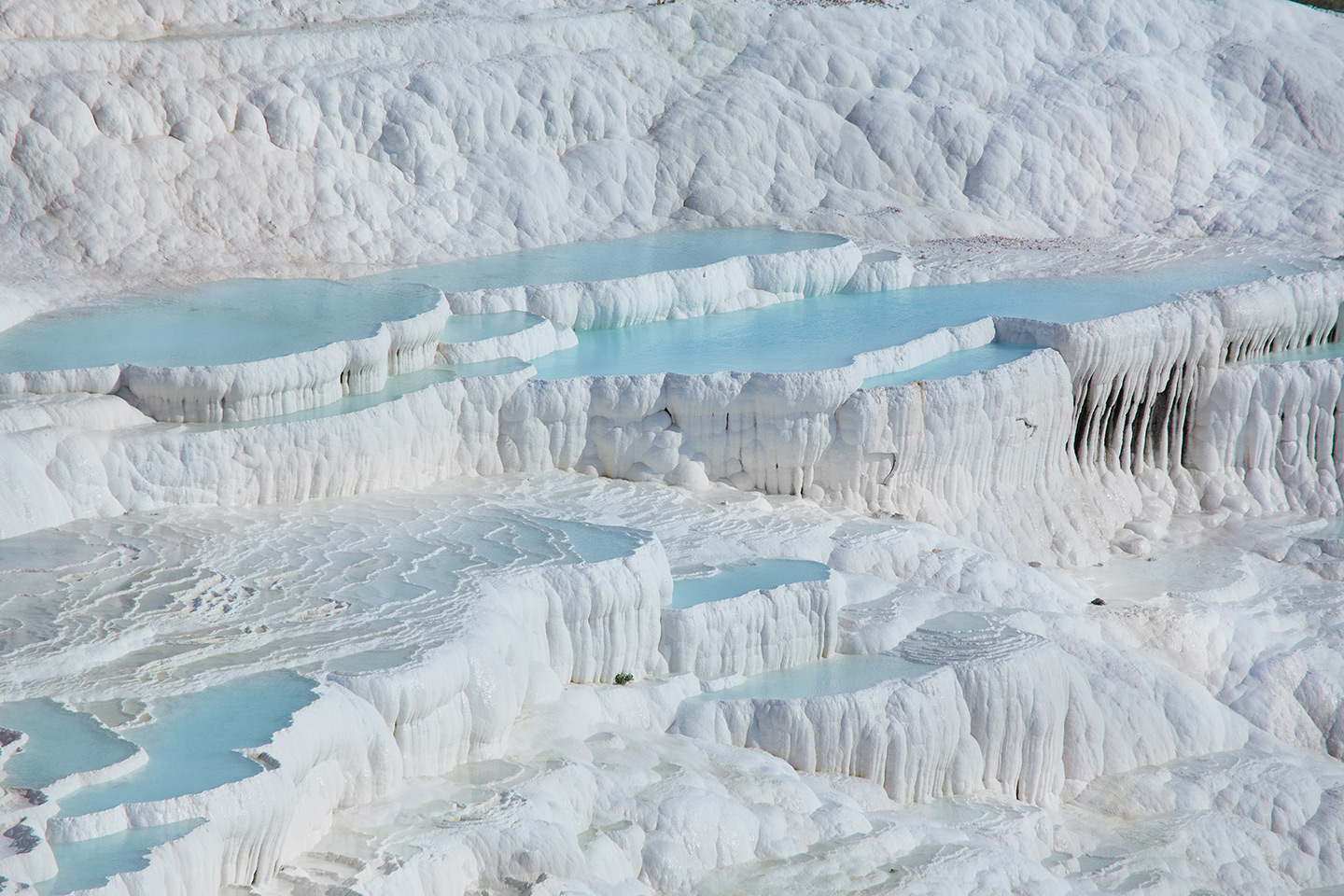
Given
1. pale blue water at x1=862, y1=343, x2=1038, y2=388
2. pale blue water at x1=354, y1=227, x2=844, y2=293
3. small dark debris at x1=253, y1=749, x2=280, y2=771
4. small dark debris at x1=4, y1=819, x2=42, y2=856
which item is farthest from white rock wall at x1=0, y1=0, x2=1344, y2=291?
small dark debris at x1=4, y1=819, x2=42, y2=856

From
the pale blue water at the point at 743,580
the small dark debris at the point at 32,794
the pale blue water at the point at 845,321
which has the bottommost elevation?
the pale blue water at the point at 743,580

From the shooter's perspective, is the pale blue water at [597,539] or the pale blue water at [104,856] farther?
the pale blue water at [597,539]

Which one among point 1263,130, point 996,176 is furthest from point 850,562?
point 1263,130

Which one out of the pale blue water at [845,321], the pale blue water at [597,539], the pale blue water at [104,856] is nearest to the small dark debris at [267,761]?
the pale blue water at [104,856]

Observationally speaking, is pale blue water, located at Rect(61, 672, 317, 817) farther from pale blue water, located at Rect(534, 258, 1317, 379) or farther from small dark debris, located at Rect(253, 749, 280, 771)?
pale blue water, located at Rect(534, 258, 1317, 379)

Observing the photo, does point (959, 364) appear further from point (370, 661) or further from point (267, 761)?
point (267, 761)

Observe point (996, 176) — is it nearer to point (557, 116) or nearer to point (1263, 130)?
point (1263, 130)

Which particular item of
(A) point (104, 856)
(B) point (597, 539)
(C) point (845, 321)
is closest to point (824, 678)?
(B) point (597, 539)

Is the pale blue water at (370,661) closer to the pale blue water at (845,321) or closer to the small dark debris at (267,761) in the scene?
the small dark debris at (267,761)
